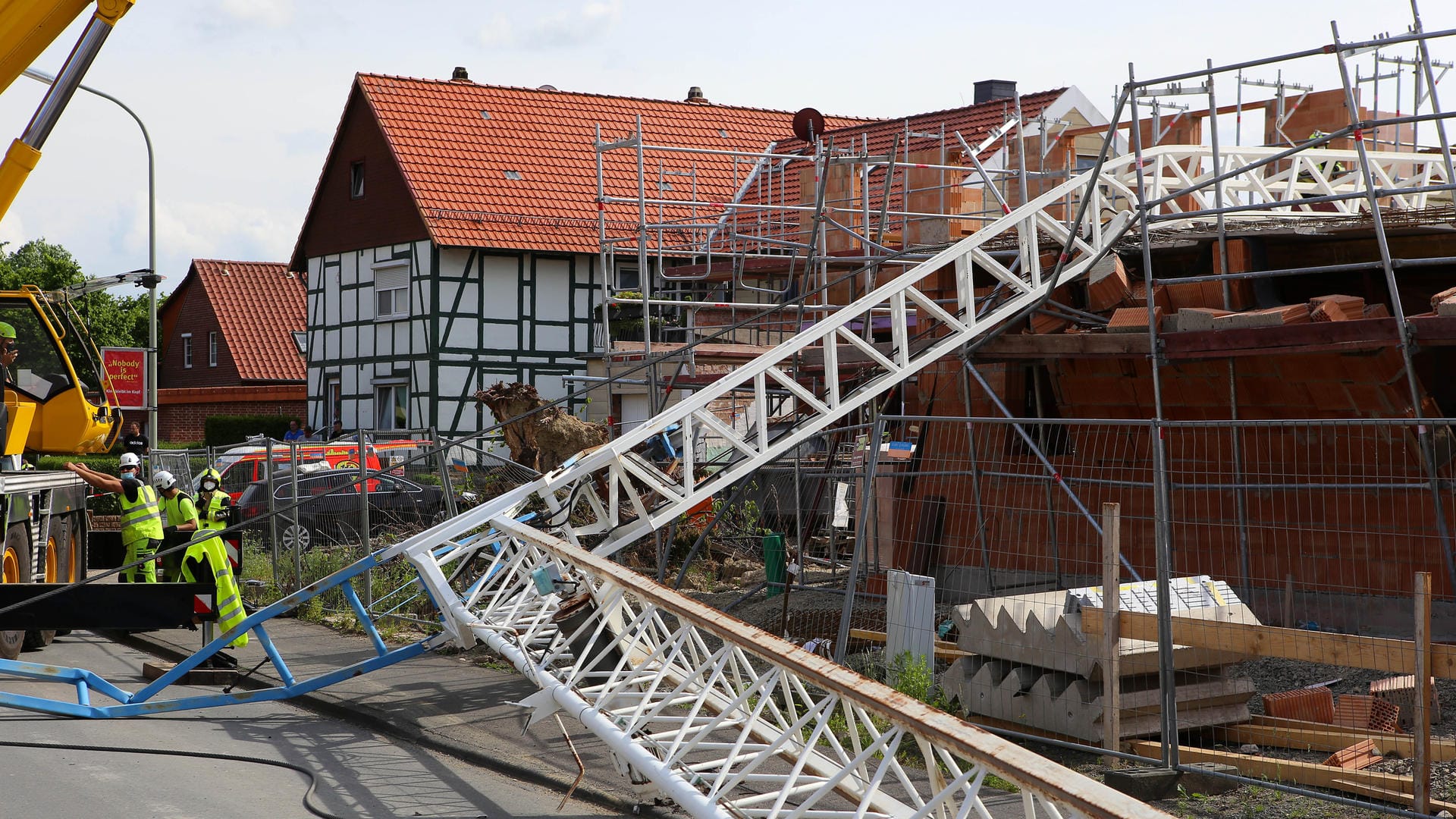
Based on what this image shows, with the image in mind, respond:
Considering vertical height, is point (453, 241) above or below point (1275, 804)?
above

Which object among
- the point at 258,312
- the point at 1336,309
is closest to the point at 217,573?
the point at 1336,309

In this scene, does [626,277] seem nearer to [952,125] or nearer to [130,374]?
[952,125]

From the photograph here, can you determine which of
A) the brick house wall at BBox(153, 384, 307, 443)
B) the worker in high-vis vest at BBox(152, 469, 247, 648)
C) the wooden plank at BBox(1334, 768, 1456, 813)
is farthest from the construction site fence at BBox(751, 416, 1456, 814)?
the brick house wall at BBox(153, 384, 307, 443)

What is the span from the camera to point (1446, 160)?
980 cm

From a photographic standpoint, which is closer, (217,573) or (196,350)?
(217,573)

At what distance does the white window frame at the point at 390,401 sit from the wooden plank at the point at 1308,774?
77.2 ft

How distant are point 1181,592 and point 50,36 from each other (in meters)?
8.84

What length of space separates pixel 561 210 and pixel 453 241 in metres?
2.91

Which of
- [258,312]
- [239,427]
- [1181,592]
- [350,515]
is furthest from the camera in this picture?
[258,312]

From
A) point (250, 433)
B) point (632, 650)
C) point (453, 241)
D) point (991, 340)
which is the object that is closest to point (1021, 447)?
point (991, 340)

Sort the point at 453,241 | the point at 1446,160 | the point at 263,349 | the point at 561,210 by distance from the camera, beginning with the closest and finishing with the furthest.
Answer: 1. the point at 1446,160
2. the point at 453,241
3. the point at 561,210
4. the point at 263,349

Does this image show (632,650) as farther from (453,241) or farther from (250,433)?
(250,433)

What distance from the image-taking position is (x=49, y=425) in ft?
44.3

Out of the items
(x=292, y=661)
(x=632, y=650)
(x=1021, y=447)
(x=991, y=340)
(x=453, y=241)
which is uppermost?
(x=453, y=241)
